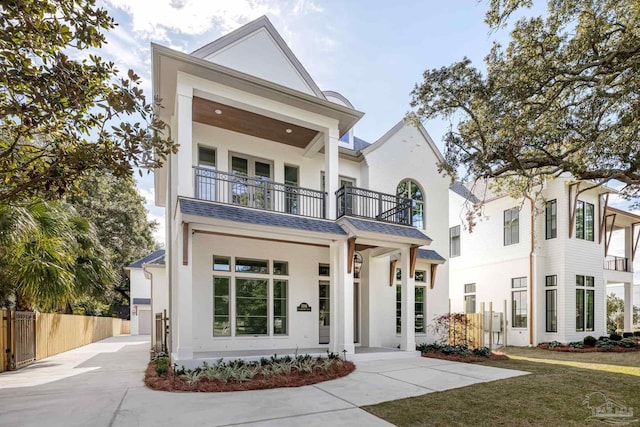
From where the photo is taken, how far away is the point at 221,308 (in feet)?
34.1

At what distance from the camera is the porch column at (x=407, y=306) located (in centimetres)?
1122

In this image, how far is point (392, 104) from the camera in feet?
39.8

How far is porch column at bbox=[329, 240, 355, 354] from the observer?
1004cm

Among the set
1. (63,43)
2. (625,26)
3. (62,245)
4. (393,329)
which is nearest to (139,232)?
(62,245)

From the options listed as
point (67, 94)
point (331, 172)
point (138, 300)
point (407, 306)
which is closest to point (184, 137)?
point (331, 172)

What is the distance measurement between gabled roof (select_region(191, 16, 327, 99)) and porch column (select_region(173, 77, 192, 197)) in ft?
4.56

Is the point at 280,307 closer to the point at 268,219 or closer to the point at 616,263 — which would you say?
the point at 268,219

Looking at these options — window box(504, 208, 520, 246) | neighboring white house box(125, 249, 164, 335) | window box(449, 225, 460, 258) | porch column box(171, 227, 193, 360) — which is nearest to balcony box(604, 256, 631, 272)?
window box(504, 208, 520, 246)

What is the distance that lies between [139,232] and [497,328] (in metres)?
27.1

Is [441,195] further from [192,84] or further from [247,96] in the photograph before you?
[192,84]

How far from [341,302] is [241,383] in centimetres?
373

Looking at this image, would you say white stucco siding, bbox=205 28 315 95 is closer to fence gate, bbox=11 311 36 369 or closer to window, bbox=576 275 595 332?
fence gate, bbox=11 311 36 369

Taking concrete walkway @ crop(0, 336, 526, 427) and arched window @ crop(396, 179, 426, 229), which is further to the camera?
arched window @ crop(396, 179, 426, 229)

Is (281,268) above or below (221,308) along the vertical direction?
above
